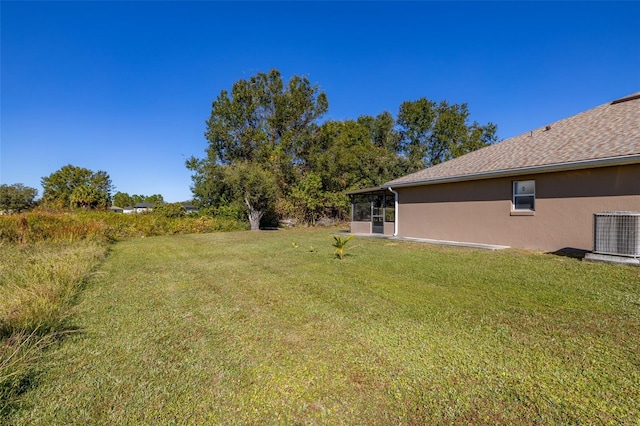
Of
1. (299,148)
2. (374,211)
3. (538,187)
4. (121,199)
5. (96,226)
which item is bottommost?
(96,226)

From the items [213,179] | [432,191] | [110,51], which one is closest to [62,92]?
[110,51]

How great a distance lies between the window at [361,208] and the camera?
1531 cm

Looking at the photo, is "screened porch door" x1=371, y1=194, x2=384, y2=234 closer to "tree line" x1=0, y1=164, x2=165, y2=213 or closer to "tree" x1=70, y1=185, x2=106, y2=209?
"tree line" x1=0, y1=164, x2=165, y2=213

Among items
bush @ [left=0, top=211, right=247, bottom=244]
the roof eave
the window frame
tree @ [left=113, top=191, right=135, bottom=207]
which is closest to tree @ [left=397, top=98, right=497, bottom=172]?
the roof eave

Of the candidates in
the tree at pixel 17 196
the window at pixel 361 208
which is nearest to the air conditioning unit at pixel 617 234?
the window at pixel 361 208

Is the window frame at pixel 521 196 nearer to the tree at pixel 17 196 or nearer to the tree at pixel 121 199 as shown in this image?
the tree at pixel 17 196

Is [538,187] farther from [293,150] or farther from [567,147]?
[293,150]

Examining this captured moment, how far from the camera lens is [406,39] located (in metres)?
16.2

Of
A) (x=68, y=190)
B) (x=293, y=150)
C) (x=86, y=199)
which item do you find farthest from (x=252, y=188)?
(x=68, y=190)

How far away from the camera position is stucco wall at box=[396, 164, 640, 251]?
281 inches

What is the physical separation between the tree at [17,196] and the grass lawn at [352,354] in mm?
42668

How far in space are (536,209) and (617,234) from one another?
8.02ft

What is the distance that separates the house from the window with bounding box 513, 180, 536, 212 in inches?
1.1

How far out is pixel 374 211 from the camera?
49.2 ft
